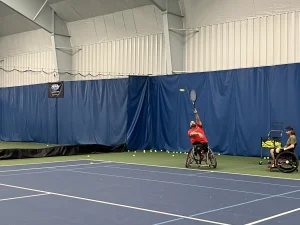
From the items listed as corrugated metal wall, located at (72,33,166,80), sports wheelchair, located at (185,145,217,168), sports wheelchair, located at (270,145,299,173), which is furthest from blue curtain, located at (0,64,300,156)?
sports wheelchair, located at (185,145,217,168)

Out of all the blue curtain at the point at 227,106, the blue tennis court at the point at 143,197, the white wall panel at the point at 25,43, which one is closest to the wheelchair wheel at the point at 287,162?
the blue tennis court at the point at 143,197

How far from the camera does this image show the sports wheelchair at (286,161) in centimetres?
1009

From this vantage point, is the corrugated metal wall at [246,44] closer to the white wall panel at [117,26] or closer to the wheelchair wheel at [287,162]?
the white wall panel at [117,26]

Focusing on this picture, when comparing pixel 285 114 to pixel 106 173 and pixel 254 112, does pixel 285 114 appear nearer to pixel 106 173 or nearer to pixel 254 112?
pixel 254 112

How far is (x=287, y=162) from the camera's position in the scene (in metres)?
10.1

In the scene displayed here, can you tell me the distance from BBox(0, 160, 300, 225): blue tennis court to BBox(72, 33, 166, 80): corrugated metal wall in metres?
8.70

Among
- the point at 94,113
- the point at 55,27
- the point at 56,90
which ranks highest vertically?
the point at 55,27

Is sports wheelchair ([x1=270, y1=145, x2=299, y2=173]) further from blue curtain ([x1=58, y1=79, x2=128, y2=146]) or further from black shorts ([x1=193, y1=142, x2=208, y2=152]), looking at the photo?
blue curtain ([x1=58, y1=79, x2=128, y2=146])

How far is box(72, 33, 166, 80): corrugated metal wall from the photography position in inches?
722

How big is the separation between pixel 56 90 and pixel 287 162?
12.4 m

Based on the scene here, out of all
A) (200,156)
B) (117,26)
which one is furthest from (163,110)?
(200,156)

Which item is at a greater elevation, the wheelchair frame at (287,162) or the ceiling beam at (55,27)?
the ceiling beam at (55,27)

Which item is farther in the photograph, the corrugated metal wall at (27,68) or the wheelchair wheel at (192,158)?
the corrugated metal wall at (27,68)

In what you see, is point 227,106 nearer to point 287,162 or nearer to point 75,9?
point 287,162
